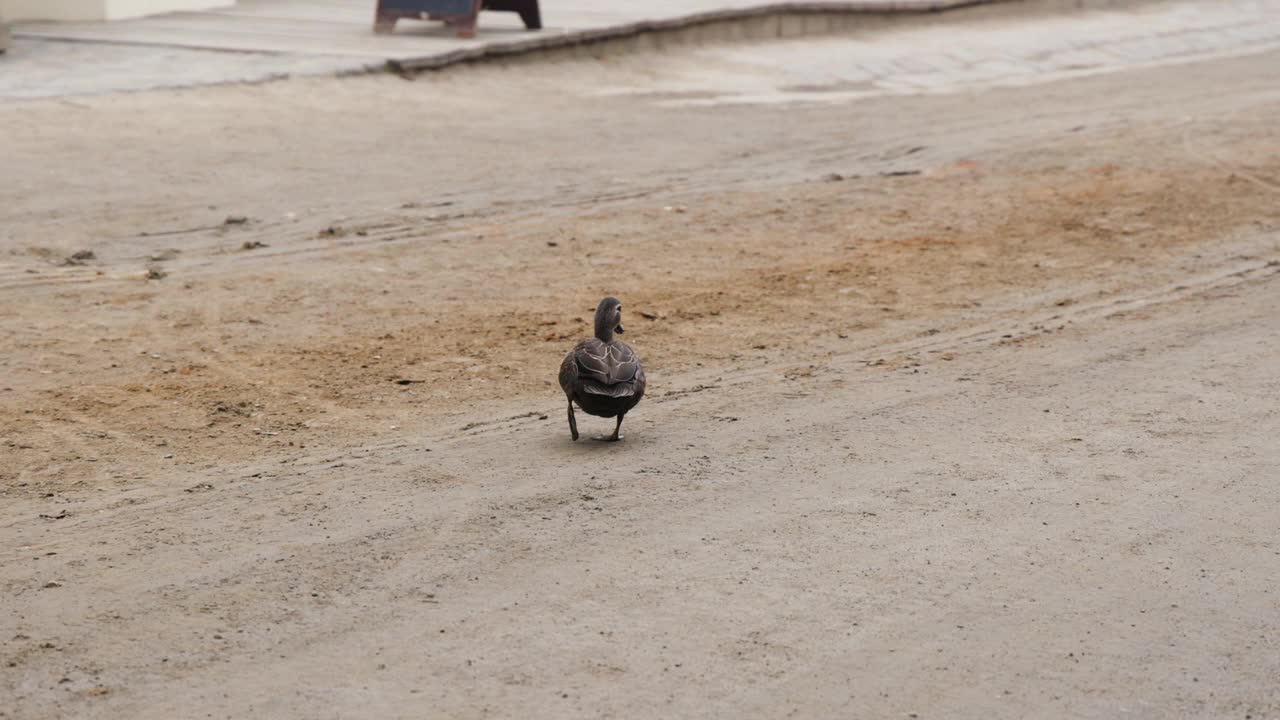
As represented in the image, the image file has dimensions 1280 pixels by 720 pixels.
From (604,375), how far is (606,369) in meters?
0.03

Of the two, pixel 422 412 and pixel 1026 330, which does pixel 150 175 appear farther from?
pixel 1026 330

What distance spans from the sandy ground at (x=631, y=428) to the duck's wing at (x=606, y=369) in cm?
37

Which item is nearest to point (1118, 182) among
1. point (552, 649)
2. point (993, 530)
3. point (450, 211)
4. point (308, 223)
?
point (450, 211)

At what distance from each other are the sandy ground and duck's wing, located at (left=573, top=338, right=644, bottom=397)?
369 millimetres

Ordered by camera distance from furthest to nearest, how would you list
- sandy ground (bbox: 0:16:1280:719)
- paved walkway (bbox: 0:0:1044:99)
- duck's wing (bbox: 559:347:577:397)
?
paved walkway (bbox: 0:0:1044:99) → duck's wing (bbox: 559:347:577:397) → sandy ground (bbox: 0:16:1280:719)

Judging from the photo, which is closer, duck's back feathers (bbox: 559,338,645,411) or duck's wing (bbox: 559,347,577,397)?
duck's back feathers (bbox: 559,338,645,411)

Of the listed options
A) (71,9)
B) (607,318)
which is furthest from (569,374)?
(71,9)

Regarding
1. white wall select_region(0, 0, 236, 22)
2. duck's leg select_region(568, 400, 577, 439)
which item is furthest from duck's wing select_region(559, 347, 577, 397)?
white wall select_region(0, 0, 236, 22)

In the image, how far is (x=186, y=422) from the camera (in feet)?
23.9

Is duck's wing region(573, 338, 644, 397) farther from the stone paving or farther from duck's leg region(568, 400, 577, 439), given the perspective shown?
the stone paving

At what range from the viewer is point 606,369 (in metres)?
6.68

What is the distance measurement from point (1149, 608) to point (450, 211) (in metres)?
6.92

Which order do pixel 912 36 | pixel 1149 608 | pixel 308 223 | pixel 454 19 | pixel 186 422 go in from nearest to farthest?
pixel 1149 608 → pixel 186 422 → pixel 308 223 → pixel 454 19 → pixel 912 36

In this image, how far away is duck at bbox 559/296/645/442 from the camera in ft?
21.8
